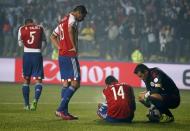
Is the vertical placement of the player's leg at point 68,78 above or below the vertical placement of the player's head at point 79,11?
below

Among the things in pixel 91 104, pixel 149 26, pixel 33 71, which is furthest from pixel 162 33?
pixel 33 71

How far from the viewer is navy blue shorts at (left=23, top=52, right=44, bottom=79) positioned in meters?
16.6

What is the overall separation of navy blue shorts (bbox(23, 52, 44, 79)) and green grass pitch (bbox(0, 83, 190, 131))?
0.87m

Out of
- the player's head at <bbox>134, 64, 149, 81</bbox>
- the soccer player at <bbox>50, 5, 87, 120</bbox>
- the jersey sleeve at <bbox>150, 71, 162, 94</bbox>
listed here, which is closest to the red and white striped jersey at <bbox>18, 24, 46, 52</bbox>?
the soccer player at <bbox>50, 5, 87, 120</bbox>

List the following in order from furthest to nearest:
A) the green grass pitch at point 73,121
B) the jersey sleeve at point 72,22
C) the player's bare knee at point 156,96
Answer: the jersey sleeve at point 72,22 → the player's bare knee at point 156,96 → the green grass pitch at point 73,121

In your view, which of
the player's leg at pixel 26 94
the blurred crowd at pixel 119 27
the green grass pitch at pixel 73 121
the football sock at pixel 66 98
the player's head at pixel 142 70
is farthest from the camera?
the blurred crowd at pixel 119 27

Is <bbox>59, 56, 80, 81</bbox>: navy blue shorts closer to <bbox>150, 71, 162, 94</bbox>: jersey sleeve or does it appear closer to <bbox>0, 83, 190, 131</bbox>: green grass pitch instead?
<bbox>0, 83, 190, 131</bbox>: green grass pitch

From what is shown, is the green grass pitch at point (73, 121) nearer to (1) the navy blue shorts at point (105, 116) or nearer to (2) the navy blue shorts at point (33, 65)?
(1) the navy blue shorts at point (105, 116)

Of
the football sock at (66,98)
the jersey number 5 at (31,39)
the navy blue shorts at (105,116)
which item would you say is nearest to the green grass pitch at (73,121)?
the navy blue shorts at (105,116)

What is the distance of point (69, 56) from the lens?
1425 cm

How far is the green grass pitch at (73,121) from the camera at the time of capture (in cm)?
1272

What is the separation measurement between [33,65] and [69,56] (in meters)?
2.59

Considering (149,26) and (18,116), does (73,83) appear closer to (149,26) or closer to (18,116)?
(18,116)

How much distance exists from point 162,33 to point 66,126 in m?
15.3
